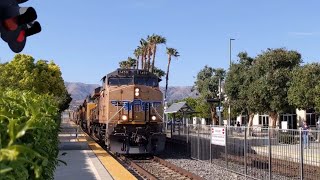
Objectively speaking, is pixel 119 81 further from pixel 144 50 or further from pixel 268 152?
pixel 144 50

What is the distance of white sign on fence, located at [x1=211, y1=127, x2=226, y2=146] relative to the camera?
1634cm

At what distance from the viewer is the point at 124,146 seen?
1961cm

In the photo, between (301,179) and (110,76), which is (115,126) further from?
(301,179)

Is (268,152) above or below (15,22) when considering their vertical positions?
below

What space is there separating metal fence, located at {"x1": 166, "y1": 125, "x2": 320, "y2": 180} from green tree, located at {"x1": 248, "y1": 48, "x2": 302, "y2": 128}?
74.8ft

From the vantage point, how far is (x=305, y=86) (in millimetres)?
36375

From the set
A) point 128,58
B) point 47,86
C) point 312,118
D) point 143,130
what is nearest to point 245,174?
point 143,130

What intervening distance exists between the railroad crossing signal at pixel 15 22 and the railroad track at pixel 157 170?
830cm

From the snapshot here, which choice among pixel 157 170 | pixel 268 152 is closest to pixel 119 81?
pixel 157 170

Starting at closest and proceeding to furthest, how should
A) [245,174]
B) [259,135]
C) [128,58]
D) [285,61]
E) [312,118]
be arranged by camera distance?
[259,135] < [245,174] < [285,61] < [312,118] < [128,58]

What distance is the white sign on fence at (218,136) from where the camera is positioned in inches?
643

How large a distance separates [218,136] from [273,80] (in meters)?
24.5

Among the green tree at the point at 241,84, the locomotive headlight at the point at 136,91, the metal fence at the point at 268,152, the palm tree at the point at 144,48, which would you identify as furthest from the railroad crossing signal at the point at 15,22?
the palm tree at the point at 144,48

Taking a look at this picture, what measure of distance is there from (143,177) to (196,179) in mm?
2196
